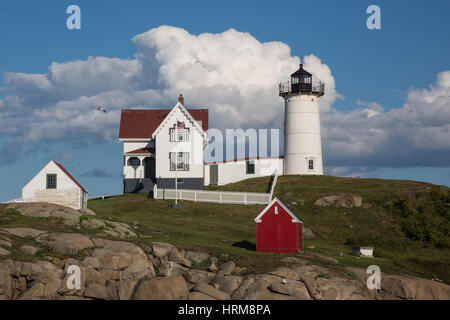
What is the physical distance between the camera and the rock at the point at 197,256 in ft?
103

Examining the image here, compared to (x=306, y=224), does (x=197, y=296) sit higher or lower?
lower

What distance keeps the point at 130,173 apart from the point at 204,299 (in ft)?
115

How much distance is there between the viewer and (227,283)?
2822cm

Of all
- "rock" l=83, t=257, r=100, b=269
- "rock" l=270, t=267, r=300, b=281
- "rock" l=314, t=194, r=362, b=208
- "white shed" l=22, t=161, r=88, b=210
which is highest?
"white shed" l=22, t=161, r=88, b=210

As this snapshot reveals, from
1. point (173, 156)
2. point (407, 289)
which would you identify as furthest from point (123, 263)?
point (173, 156)

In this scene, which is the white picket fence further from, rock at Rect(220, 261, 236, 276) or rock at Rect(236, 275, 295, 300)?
rock at Rect(236, 275, 295, 300)

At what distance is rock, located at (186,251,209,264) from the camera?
1236 inches

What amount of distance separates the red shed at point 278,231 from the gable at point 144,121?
25271 millimetres

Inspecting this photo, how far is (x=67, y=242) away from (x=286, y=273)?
1102 cm

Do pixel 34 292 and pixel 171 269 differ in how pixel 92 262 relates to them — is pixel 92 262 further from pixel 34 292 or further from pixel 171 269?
pixel 171 269

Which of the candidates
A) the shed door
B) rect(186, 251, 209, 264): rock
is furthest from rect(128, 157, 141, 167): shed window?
rect(186, 251, 209, 264): rock

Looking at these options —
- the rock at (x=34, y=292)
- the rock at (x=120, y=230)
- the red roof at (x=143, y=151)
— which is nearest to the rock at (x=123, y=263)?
the rock at (x=34, y=292)
